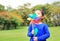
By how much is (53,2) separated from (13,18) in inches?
386

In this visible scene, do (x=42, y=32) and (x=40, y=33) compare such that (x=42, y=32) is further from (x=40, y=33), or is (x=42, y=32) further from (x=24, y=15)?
(x=24, y=15)

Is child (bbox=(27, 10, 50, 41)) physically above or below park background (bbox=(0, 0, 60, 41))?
above

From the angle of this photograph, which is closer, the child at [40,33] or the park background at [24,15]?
the child at [40,33]

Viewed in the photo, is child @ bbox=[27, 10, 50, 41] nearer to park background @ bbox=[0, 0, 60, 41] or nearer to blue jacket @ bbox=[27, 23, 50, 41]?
blue jacket @ bbox=[27, 23, 50, 41]

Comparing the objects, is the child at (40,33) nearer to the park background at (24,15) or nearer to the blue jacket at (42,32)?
the blue jacket at (42,32)

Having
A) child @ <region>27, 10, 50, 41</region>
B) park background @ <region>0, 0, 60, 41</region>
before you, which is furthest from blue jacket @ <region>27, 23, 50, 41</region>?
park background @ <region>0, 0, 60, 41</region>

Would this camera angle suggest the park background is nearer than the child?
No

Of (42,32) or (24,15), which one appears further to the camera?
(24,15)

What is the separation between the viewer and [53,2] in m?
28.7

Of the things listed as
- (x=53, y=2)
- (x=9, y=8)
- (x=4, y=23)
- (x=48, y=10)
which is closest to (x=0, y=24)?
(x=4, y=23)

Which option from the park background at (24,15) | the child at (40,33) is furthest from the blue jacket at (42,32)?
the park background at (24,15)

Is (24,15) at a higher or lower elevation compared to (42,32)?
lower

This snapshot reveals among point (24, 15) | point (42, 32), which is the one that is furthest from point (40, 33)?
point (24, 15)

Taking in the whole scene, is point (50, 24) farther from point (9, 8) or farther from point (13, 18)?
point (13, 18)
